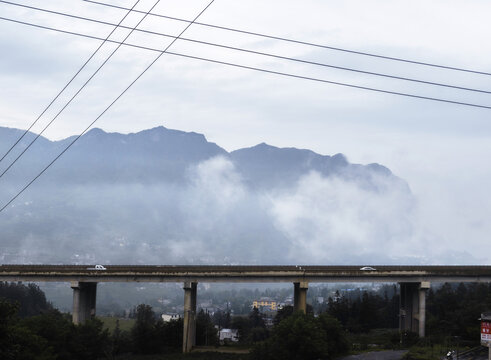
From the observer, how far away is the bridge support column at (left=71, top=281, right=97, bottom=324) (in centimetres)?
9150

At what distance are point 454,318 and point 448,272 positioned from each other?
302 inches

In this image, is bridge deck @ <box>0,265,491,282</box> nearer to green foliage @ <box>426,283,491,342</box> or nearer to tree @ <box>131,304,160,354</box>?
tree @ <box>131,304,160,354</box>

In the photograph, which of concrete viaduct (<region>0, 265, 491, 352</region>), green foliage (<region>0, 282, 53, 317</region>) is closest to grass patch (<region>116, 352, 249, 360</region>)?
concrete viaduct (<region>0, 265, 491, 352</region>)

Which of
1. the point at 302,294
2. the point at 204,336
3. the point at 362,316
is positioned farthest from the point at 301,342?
the point at 362,316

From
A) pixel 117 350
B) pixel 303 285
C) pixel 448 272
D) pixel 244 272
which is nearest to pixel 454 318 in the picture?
pixel 448 272

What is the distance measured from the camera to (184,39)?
33688 mm

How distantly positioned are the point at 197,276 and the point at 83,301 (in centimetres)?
1680

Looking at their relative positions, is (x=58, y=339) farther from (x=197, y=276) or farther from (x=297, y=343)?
(x=297, y=343)

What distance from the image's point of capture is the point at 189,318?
91500 millimetres

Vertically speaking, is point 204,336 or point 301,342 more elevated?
point 301,342

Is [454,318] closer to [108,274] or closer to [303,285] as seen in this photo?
[303,285]

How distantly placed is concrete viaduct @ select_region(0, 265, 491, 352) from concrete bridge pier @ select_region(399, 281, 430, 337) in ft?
0.46

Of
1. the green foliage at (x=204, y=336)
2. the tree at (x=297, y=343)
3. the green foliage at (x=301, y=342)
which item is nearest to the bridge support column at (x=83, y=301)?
the green foliage at (x=204, y=336)

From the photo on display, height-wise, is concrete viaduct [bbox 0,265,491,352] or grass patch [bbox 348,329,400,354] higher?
concrete viaduct [bbox 0,265,491,352]
